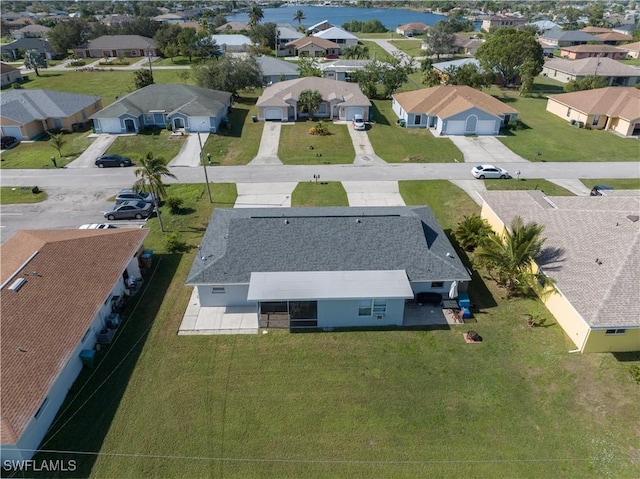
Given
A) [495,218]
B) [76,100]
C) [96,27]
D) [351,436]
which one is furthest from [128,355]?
[96,27]

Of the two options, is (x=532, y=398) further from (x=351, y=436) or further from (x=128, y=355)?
(x=128, y=355)

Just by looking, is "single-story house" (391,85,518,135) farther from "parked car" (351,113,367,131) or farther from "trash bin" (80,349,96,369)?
"trash bin" (80,349,96,369)

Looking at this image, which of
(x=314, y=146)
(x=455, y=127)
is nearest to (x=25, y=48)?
(x=314, y=146)

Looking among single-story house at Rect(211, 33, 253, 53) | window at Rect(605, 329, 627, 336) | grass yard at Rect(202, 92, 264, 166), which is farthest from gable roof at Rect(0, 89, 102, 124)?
window at Rect(605, 329, 627, 336)

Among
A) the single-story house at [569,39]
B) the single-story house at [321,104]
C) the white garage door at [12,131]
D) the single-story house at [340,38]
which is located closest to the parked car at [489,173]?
the single-story house at [321,104]

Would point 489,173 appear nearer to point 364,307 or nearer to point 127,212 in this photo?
point 364,307

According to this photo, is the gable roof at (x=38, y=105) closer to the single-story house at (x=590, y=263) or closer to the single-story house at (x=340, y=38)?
the single-story house at (x=590, y=263)

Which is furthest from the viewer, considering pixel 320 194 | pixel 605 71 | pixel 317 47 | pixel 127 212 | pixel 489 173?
pixel 317 47
